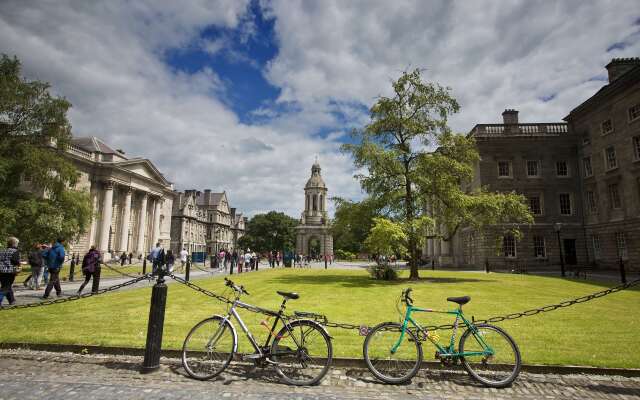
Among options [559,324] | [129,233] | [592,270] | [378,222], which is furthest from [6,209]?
[592,270]

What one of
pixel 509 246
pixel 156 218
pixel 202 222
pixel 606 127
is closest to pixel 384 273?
pixel 509 246

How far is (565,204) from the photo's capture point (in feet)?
120

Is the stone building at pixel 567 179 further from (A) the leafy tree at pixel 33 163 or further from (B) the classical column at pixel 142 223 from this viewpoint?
(B) the classical column at pixel 142 223

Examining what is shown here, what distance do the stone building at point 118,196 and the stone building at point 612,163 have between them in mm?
54206

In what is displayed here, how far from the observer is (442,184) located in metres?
22.5

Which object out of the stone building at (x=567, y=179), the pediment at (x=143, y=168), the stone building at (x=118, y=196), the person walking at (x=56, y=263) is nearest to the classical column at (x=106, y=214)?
the stone building at (x=118, y=196)

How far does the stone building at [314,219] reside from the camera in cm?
8725

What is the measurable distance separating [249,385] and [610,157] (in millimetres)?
38087

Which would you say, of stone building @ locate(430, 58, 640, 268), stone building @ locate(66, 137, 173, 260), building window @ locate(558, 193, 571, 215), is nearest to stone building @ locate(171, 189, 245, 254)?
stone building @ locate(66, 137, 173, 260)

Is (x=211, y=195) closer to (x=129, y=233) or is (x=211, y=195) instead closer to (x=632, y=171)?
(x=129, y=233)

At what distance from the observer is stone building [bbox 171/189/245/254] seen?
298 feet

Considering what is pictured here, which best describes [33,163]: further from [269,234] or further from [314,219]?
[269,234]

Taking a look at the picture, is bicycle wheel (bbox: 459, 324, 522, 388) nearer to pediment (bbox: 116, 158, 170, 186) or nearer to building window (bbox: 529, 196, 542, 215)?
building window (bbox: 529, 196, 542, 215)

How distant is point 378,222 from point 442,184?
5307 mm
